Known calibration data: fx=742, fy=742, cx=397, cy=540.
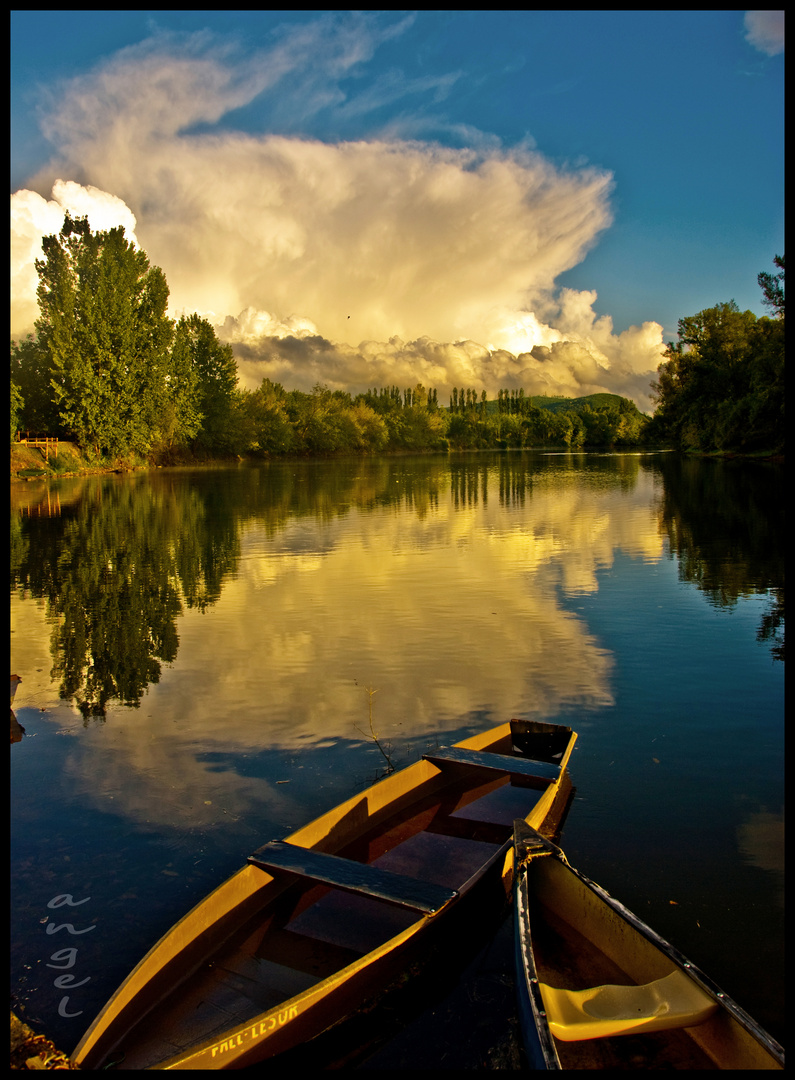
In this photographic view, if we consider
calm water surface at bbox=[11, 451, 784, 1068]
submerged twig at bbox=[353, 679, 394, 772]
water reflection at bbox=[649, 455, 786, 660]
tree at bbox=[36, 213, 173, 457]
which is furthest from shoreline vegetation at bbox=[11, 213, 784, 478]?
submerged twig at bbox=[353, 679, 394, 772]

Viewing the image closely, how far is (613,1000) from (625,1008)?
4.0 inches

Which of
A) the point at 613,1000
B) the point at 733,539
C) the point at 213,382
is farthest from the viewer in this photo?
the point at 213,382

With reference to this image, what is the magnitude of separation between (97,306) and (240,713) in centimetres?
6526

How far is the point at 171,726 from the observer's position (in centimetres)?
1033

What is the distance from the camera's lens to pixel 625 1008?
4.54 meters

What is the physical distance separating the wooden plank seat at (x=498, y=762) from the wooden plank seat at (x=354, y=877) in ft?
7.54

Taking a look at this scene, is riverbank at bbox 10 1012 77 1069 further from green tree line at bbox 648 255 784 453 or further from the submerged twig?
green tree line at bbox 648 255 784 453

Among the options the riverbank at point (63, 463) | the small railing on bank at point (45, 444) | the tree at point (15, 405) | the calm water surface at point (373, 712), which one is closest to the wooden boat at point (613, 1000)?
the calm water surface at point (373, 712)

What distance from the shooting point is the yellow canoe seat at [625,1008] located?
170 inches

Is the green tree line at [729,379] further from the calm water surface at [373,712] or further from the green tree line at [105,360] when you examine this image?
the green tree line at [105,360]

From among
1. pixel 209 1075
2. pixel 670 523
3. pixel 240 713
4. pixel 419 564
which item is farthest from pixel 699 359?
pixel 209 1075

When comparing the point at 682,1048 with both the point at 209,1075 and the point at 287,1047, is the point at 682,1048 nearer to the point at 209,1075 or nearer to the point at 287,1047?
the point at 287,1047

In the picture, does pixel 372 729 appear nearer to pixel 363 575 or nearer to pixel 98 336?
pixel 363 575

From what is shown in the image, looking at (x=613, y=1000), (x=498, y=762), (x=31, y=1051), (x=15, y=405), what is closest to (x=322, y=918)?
(x=31, y=1051)
